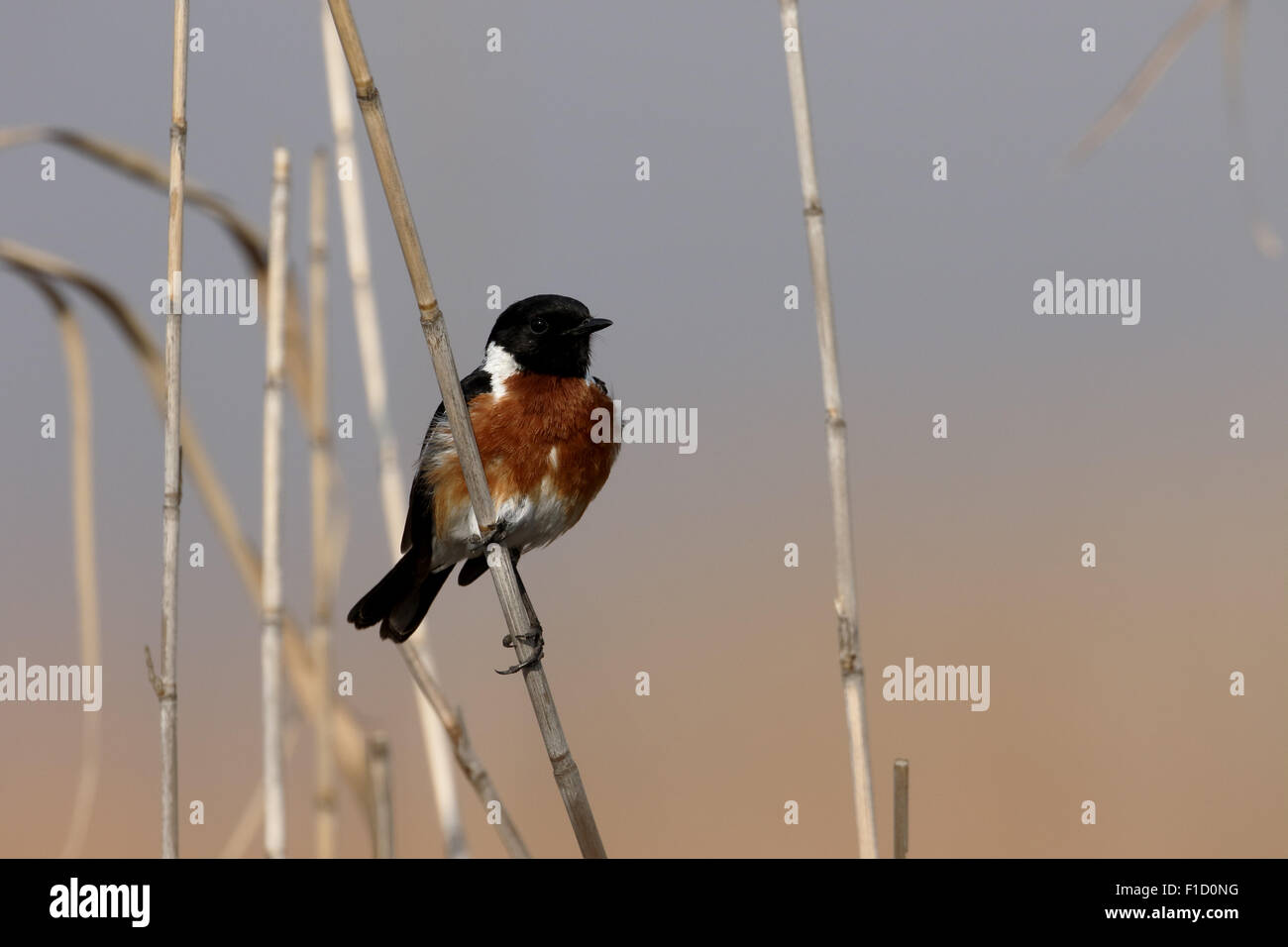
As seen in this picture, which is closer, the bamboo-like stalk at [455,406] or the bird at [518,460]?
the bamboo-like stalk at [455,406]

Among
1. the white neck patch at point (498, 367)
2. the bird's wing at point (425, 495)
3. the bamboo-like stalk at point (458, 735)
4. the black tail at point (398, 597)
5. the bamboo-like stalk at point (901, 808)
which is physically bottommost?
the bamboo-like stalk at point (901, 808)

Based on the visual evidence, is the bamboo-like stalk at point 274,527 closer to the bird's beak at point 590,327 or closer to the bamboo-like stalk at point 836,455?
the bird's beak at point 590,327

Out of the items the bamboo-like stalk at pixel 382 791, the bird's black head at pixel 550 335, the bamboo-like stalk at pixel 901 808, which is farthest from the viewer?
the bird's black head at pixel 550 335

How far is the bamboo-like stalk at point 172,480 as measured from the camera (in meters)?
2.32

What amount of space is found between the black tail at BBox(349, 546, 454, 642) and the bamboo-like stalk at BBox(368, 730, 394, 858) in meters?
0.95

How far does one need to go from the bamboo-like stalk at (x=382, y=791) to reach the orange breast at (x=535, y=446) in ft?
3.32

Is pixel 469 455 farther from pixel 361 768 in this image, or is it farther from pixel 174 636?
pixel 361 768

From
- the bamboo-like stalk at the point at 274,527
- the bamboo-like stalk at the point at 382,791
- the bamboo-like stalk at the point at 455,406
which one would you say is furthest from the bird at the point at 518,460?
the bamboo-like stalk at the point at 455,406

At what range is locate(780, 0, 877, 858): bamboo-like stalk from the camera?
7.72 ft

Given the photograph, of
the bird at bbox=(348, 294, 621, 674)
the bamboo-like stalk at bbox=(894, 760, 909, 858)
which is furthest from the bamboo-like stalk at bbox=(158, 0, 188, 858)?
the bamboo-like stalk at bbox=(894, 760, 909, 858)

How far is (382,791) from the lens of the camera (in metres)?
2.60

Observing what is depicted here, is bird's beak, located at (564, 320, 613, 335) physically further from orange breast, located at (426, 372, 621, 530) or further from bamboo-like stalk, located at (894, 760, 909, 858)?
bamboo-like stalk, located at (894, 760, 909, 858)

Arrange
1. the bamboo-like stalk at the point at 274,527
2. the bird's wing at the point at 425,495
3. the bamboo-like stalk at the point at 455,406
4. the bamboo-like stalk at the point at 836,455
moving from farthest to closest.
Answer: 1. the bird's wing at the point at 425,495
2. the bamboo-like stalk at the point at 274,527
3. the bamboo-like stalk at the point at 836,455
4. the bamboo-like stalk at the point at 455,406

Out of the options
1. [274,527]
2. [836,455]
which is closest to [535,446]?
[274,527]
